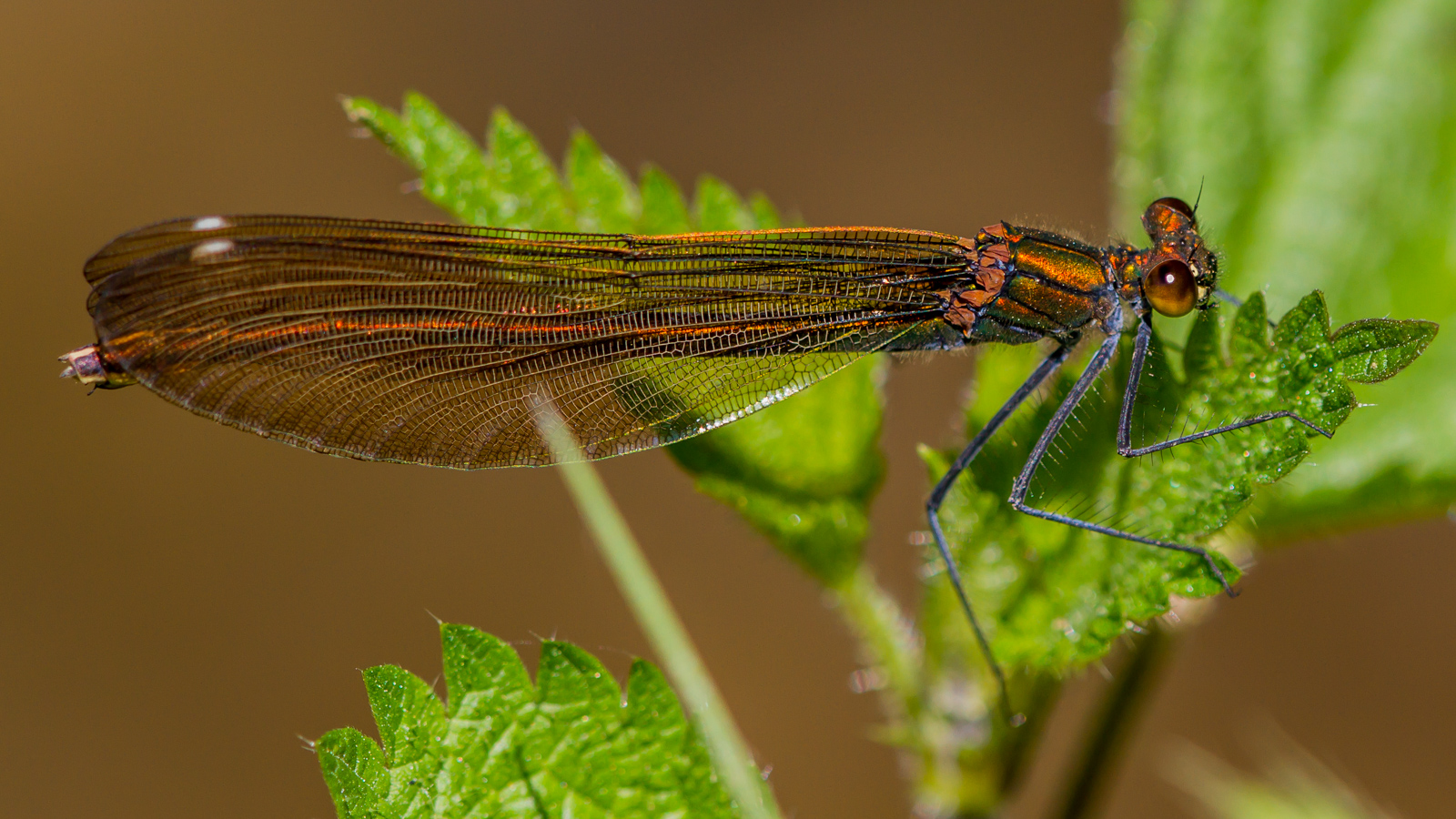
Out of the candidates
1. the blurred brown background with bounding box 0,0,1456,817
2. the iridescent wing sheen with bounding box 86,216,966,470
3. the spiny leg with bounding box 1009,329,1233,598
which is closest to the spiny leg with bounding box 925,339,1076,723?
the spiny leg with bounding box 1009,329,1233,598

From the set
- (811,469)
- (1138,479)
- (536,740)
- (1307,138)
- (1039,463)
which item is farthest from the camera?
(1307,138)

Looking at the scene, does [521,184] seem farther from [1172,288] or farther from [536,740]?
[1172,288]

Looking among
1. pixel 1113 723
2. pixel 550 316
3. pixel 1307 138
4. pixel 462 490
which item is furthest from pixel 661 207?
pixel 462 490

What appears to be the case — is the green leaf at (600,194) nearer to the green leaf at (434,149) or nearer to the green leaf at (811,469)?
the green leaf at (434,149)

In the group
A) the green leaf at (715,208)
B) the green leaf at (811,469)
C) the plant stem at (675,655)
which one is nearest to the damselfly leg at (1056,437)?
the green leaf at (811,469)

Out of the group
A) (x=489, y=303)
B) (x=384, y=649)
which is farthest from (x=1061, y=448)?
(x=384, y=649)

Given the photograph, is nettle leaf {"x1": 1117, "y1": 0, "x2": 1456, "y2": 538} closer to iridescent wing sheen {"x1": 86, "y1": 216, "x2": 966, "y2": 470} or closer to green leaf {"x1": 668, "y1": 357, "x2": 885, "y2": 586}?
iridescent wing sheen {"x1": 86, "y1": 216, "x2": 966, "y2": 470}

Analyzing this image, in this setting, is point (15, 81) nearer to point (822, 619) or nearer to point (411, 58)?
point (411, 58)
